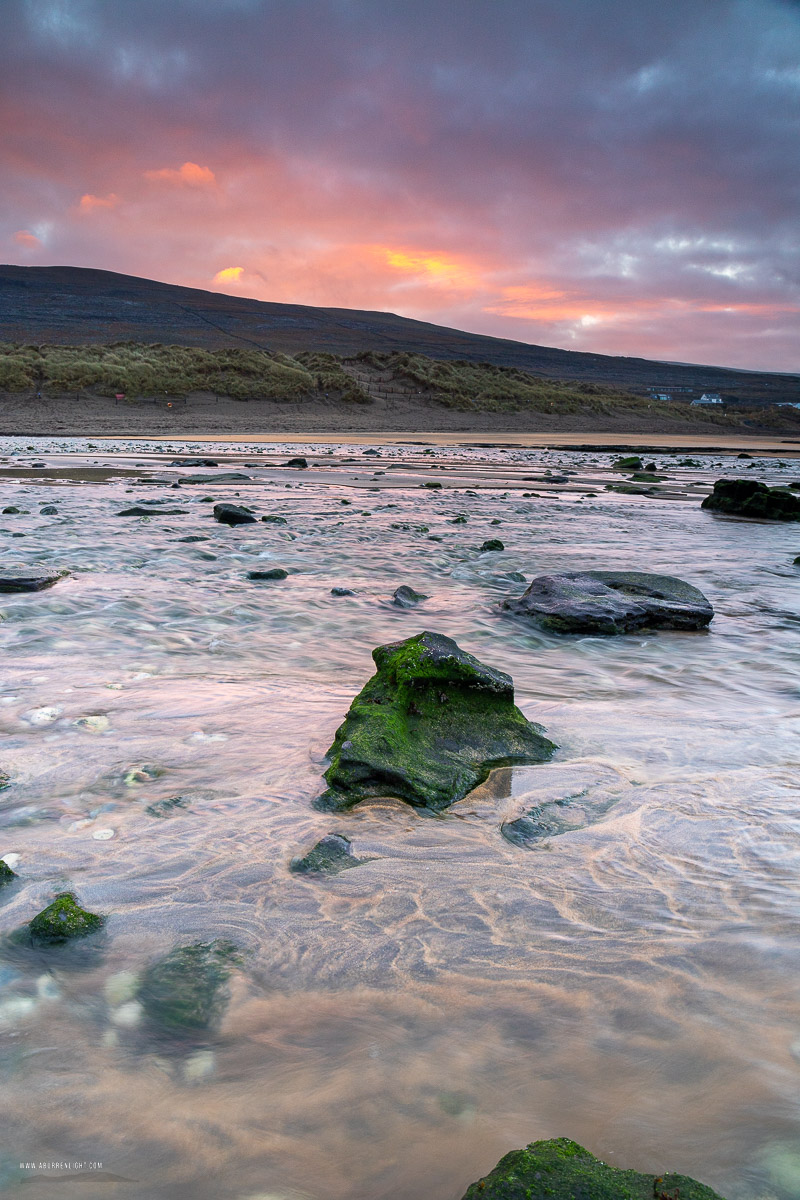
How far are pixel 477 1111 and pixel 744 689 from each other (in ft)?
10.8

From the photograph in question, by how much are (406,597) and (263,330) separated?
412 ft

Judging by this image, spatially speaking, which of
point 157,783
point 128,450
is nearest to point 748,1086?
point 157,783

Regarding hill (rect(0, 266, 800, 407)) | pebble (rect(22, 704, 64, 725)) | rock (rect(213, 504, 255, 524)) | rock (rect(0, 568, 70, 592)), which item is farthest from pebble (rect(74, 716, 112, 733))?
hill (rect(0, 266, 800, 407))

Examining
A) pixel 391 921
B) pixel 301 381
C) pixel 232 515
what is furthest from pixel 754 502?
pixel 301 381

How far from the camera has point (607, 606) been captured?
552 centimetres

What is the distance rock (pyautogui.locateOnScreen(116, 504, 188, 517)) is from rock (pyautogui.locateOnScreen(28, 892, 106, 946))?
9.14 m

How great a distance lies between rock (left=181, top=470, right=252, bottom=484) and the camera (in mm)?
16250

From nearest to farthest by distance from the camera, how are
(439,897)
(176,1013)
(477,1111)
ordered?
(477,1111)
(176,1013)
(439,897)

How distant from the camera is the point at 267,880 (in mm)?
2273

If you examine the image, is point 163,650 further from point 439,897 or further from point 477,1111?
point 477,1111

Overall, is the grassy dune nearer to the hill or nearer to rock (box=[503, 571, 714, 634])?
the hill

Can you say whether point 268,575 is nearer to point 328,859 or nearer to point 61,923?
point 328,859

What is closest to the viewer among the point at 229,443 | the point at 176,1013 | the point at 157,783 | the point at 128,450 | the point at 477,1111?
the point at 477,1111

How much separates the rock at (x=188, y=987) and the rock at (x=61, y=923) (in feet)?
0.76
